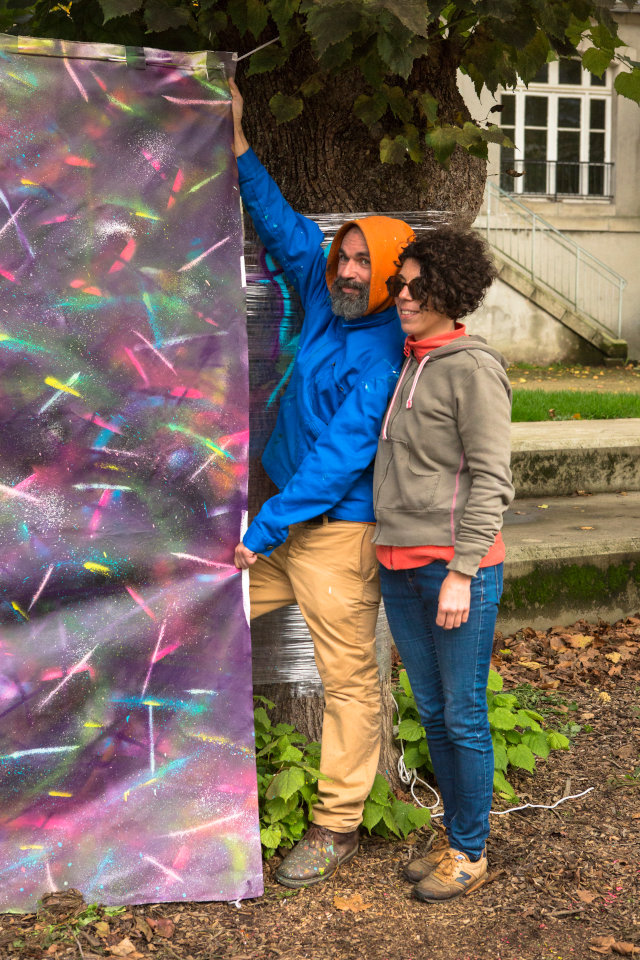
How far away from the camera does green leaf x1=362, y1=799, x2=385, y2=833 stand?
10.6 ft

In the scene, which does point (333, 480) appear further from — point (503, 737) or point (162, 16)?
point (503, 737)

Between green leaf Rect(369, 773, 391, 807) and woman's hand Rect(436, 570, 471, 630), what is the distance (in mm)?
826

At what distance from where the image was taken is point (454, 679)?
9.38ft

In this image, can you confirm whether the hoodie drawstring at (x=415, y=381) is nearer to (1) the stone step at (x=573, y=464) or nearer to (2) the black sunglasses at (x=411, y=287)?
(2) the black sunglasses at (x=411, y=287)

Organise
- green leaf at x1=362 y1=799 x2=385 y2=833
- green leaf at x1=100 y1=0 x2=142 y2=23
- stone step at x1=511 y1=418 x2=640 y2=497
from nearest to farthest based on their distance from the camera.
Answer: green leaf at x1=100 y1=0 x2=142 y2=23, green leaf at x1=362 y1=799 x2=385 y2=833, stone step at x1=511 y1=418 x2=640 y2=497

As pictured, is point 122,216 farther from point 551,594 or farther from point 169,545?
point 551,594

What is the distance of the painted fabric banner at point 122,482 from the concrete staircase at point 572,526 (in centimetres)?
271

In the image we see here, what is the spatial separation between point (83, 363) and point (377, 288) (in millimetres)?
844

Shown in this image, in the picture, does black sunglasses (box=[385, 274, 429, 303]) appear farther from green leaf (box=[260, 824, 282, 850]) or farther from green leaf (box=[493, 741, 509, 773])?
green leaf (box=[493, 741, 509, 773])

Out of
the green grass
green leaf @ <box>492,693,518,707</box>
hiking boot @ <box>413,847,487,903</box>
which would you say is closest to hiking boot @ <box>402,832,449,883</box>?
hiking boot @ <box>413,847,487,903</box>

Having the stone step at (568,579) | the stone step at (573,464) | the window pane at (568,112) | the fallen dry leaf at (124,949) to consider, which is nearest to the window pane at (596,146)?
the window pane at (568,112)

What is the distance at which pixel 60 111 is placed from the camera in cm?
272

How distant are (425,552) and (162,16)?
162cm

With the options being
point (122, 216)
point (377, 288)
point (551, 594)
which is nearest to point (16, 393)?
point (122, 216)
